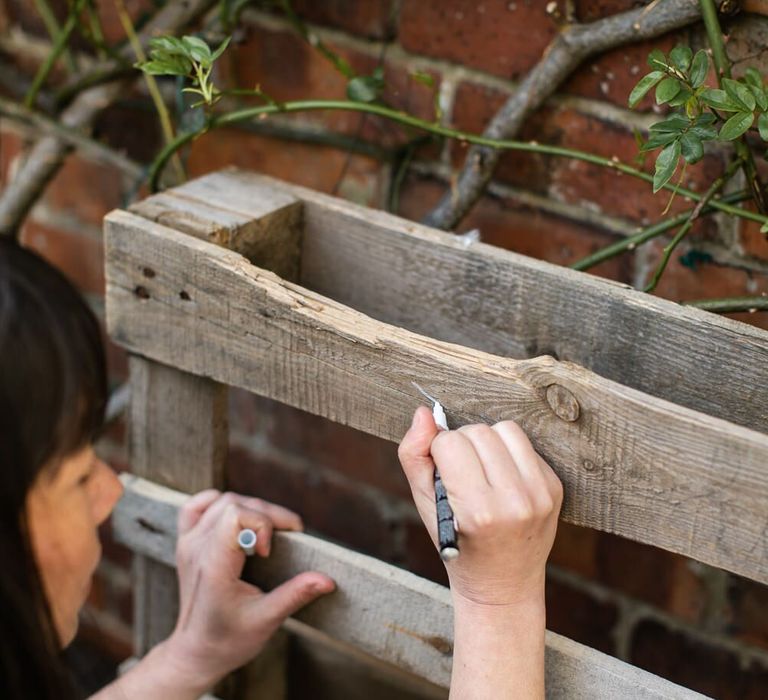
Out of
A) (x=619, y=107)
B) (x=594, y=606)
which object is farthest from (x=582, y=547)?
(x=619, y=107)

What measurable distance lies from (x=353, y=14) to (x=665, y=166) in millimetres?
455

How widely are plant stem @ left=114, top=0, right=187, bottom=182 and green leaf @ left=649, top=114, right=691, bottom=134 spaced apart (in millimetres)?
504

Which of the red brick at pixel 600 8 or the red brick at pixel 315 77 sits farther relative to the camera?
the red brick at pixel 315 77

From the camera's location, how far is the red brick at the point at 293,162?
3.78 feet

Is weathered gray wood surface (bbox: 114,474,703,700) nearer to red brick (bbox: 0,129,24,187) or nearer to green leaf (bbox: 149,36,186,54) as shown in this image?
green leaf (bbox: 149,36,186,54)

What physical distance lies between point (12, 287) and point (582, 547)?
A: 72 centimetres

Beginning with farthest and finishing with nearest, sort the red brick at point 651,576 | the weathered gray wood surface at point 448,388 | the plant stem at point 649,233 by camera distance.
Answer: the red brick at point 651,576 < the plant stem at point 649,233 < the weathered gray wood surface at point 448,388

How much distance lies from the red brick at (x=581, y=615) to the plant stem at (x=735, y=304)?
18.6 inches

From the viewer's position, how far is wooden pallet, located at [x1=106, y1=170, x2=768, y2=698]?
69cm

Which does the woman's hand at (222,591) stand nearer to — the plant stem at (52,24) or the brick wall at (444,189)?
the brick wall at (444,189)

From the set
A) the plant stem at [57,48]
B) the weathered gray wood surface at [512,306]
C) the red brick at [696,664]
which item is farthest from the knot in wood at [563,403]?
the plant stem at [57,48]

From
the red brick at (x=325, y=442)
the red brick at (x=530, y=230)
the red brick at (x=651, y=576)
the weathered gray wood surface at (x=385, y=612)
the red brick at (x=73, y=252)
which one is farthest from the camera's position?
the red brick at (x=73, y=252)

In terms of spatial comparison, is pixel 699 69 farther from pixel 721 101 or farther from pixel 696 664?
pixel 696 664

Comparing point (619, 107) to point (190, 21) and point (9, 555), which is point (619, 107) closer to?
point (190, 21)
